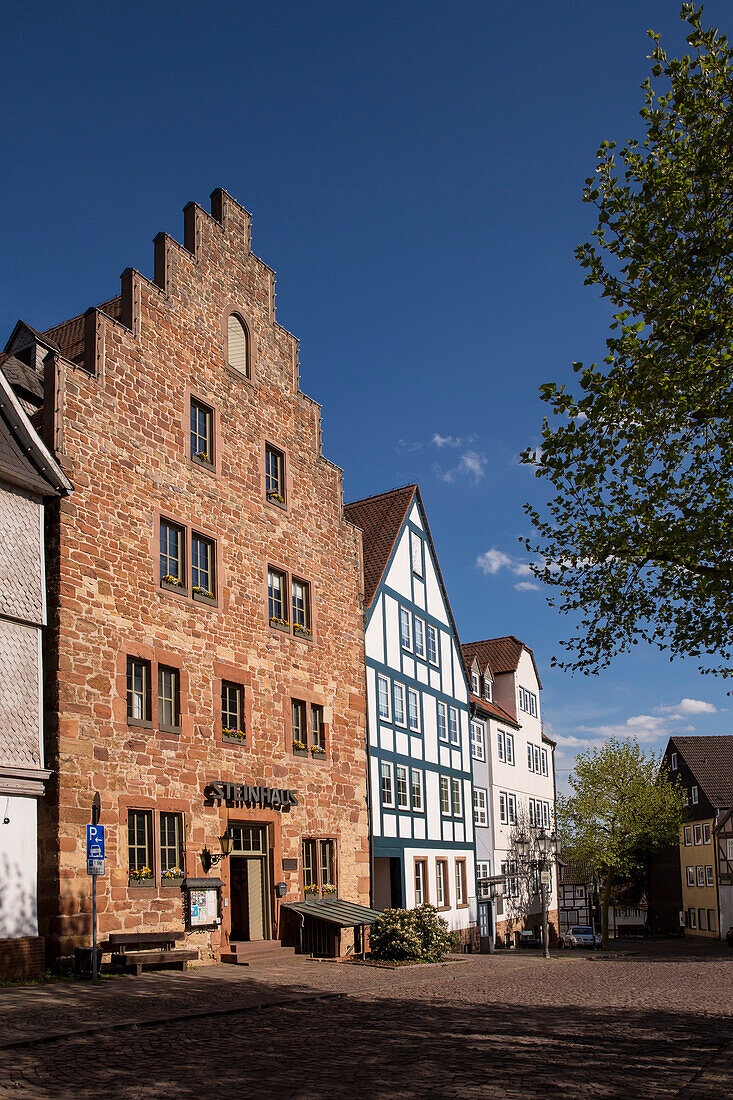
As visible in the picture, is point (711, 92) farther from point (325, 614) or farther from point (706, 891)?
point (706, 891)

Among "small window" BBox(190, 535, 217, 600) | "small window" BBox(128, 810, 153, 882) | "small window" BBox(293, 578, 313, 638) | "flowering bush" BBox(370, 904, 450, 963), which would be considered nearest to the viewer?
"small window" BBox(128, 810, 153, 882)

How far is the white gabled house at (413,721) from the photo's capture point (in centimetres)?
3291

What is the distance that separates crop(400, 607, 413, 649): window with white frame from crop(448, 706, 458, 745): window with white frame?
201 inches

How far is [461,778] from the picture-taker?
40625 millimetres

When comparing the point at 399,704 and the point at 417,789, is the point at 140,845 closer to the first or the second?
the point at 399,704

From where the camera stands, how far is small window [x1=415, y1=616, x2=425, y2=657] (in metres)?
36.7

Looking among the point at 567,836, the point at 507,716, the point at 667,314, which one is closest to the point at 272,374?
the point at 667,314

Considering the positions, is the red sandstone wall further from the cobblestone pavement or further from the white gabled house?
the cobblestone pavement

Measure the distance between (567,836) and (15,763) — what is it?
4507cm

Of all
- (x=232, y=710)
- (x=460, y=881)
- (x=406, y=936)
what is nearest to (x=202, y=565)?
(x=232, y=710)

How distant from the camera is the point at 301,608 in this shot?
92.3 feet

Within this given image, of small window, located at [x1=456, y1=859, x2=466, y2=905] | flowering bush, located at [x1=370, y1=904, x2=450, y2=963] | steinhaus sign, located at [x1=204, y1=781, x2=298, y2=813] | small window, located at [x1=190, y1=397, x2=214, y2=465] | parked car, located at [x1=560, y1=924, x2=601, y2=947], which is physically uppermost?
small window, located at [x1=190, y1=397, x2=214, y2=465]

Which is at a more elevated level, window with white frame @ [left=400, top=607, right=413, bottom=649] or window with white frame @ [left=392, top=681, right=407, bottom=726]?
window with white frame @ [left=400, top=607, right=413, bottom=649]

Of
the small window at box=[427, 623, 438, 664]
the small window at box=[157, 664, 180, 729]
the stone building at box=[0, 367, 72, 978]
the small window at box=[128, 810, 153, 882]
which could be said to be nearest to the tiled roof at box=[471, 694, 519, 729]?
the small window at box=[427, 623, 438, 664]
